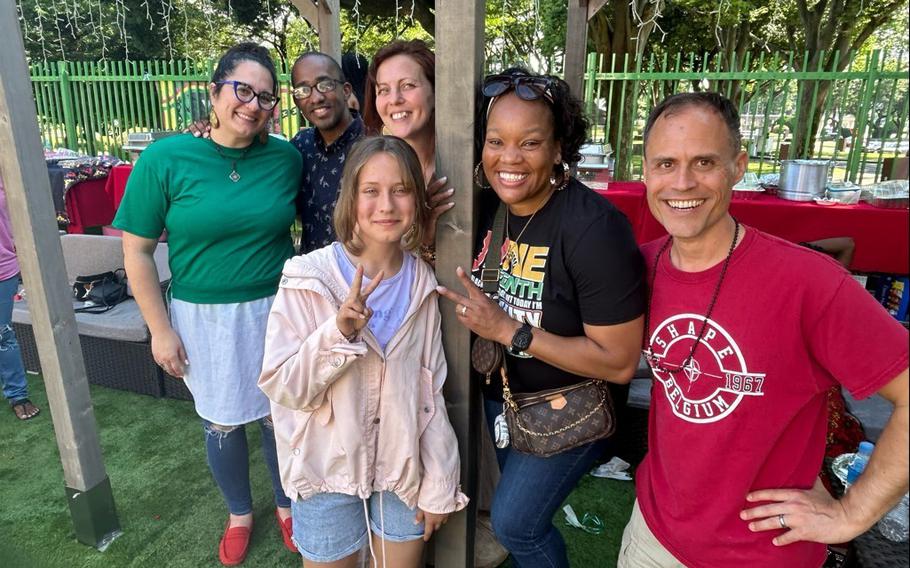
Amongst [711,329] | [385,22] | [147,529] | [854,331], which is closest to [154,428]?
[147,529]

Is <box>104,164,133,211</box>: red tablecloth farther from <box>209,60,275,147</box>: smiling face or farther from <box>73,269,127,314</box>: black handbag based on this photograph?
<box>209,60,275,147</box>: smiling face

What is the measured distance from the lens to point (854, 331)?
1.19 metres

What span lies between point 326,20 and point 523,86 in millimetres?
3089

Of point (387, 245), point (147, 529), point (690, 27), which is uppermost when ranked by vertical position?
point (690, 27)

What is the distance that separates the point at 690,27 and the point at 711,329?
15.2 metres

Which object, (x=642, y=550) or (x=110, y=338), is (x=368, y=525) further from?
(x=110, y=338)

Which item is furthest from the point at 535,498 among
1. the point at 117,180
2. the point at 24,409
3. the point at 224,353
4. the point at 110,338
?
the point at 117,180

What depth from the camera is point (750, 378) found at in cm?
134

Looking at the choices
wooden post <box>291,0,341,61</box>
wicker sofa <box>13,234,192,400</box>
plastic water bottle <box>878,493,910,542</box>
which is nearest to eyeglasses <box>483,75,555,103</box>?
plastic water bottle <box>878,493,910,542</box>

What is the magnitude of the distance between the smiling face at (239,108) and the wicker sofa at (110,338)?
2.27m

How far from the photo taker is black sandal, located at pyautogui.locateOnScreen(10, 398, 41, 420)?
3844 millimetres

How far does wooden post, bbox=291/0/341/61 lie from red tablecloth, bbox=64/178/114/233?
12.7 feet

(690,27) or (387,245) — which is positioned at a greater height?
(690,27)

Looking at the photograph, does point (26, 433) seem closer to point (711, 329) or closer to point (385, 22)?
point (711, 329)
